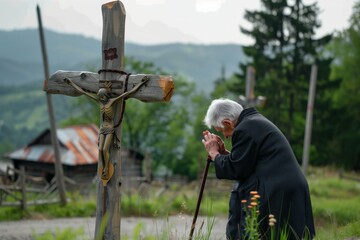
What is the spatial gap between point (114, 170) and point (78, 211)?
9.14 metres

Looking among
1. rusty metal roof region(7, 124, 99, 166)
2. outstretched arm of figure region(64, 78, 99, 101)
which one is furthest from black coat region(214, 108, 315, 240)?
rusty metal roof region(7, 124, 99, 166)

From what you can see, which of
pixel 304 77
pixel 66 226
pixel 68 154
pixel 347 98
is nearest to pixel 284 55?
pixel 304 77

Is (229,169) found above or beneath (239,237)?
above

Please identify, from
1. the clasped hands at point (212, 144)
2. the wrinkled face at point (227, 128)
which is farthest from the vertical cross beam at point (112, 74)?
the wrinkled face at point (227, 128)

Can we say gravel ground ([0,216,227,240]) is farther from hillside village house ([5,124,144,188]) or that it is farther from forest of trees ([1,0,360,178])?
forest of trees ([1,0,360,178])

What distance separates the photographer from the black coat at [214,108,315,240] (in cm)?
370

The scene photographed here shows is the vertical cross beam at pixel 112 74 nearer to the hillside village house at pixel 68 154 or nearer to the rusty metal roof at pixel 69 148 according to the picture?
the hillside village house at pixel 68 154

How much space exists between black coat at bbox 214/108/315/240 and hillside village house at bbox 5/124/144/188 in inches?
763

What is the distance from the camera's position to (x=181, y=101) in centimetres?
5003

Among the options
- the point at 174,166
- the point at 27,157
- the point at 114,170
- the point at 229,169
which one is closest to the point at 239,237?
the point at 229,169

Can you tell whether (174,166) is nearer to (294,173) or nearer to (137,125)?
(137,125)

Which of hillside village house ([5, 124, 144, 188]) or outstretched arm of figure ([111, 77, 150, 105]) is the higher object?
outstretched arm of figure ([111, 77, 150, 105])

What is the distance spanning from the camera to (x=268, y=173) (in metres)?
3.72

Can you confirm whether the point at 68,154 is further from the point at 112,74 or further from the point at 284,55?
the point at 112,74
